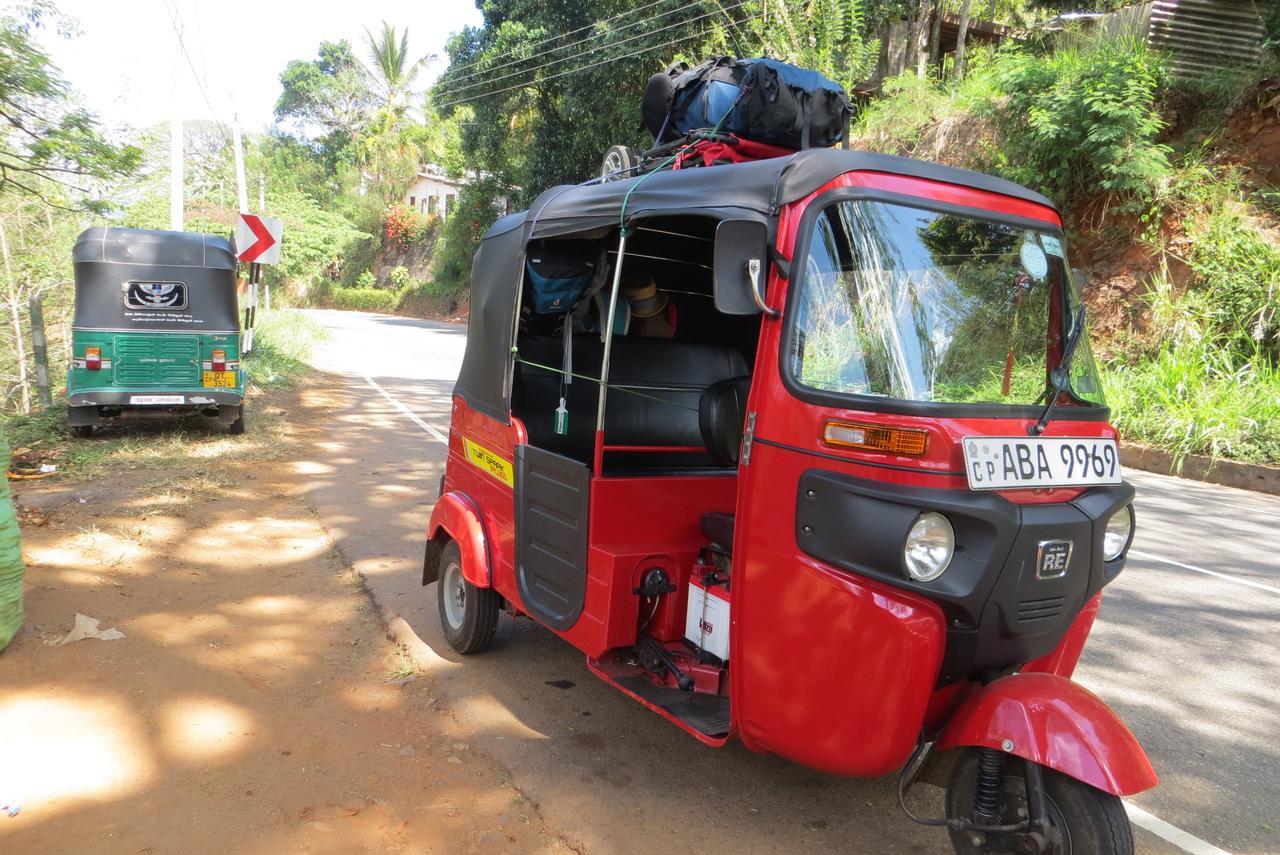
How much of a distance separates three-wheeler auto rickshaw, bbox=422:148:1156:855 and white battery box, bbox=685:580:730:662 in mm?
10

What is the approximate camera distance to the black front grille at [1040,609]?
8.47 feet

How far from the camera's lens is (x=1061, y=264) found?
325 centimetres

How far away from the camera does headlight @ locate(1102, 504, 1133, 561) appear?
297 centimetres

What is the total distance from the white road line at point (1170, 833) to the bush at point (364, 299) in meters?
47.9

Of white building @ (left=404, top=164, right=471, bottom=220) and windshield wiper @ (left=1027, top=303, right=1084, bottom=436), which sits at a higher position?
white building @ (left=404, top=164, right=471, bottom=220)

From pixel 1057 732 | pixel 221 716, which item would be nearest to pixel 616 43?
pixel 221 716

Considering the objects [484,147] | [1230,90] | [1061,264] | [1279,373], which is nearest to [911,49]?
[1230,90]

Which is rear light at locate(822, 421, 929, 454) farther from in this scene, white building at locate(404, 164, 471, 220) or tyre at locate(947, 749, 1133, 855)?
white building at locate(404, 164, 471, 220)

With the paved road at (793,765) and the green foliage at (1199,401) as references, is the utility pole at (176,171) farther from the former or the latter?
the green foliage at (1199,401)

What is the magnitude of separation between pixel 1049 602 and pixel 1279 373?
11.2 metres

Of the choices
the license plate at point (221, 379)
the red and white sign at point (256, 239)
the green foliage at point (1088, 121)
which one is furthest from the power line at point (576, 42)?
the license plate at point (221, 379)

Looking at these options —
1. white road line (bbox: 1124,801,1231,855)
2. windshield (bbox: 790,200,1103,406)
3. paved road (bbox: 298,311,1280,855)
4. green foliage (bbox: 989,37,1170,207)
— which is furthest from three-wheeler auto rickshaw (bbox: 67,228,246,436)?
green foliage (bbox: 989,37,1170,207)

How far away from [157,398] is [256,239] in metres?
3.08

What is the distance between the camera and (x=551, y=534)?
383 cm
